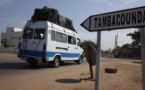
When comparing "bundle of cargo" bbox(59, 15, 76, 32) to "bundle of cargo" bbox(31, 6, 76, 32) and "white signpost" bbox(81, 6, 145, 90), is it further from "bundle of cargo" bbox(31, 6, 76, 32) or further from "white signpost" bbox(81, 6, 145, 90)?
"white signpost" bbox(81, 6, 145, 90)

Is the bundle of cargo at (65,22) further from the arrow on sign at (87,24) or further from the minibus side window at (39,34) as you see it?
the arrow on sign at (87,24)

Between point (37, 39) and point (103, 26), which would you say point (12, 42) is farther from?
point (103, 26)

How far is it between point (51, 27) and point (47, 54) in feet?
6.21

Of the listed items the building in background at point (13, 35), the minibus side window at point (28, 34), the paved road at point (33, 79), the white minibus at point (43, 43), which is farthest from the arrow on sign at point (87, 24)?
the building in background at point (13, 35)

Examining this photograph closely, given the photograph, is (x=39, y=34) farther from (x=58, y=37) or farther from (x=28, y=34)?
(x=58, y=37)

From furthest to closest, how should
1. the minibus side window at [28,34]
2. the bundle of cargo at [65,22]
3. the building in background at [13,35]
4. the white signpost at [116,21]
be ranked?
1. the building in background at [13,35]
2. the bundle of cargo at [65,22]
3. the minibus side window at [28,34]
4. the white signpost at [116,21]

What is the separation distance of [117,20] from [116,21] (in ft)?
0.10

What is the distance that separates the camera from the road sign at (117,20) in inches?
181

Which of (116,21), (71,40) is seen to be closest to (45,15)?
(71,40)

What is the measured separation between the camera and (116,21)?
195 inches

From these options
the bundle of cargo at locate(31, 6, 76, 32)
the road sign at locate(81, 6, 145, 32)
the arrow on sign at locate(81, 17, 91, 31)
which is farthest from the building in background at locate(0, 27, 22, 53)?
the road sign at locate(81, 6, 145, 32)

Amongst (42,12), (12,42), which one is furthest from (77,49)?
(12,42)

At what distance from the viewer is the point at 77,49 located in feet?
68.5

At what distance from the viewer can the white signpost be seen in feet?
15.0
